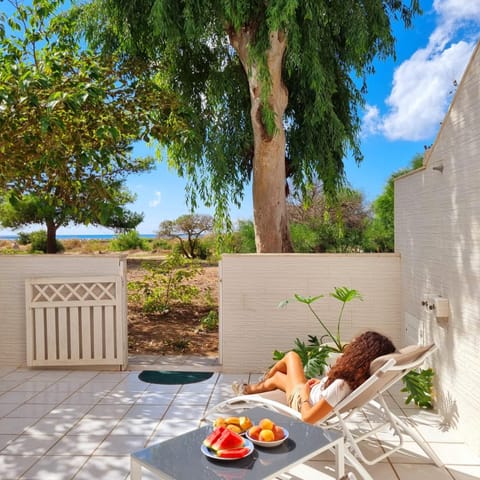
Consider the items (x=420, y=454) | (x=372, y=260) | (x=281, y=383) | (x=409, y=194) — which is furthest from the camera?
(x=372, y=260)

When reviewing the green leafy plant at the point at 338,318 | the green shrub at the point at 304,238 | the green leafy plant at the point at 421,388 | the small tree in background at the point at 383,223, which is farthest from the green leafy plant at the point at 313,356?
the small tree in background at the point at 383,223

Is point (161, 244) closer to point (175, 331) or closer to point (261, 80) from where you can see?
point (175, 331)

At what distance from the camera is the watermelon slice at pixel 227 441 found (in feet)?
7.38

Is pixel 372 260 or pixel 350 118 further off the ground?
pixel 350 118

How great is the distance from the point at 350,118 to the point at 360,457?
570 cm

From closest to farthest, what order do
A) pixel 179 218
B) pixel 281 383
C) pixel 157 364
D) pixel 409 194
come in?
pixel 281 383 → pixel 409 194 → pixel 157 364 → pixel 179 218

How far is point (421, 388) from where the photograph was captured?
401 cm

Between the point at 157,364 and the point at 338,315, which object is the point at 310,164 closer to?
the point at 338,315

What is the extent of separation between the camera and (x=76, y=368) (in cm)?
546

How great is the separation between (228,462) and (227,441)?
10 cm

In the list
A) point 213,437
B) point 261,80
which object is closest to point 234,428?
point 213,437

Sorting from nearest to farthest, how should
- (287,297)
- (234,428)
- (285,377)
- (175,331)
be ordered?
(234,428) → (285,377) → (287,297) → (175,331)

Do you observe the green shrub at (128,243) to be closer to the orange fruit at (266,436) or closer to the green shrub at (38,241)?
the green shrub at (38,241)

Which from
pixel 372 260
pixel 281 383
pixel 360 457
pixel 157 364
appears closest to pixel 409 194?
pixel 372 260
